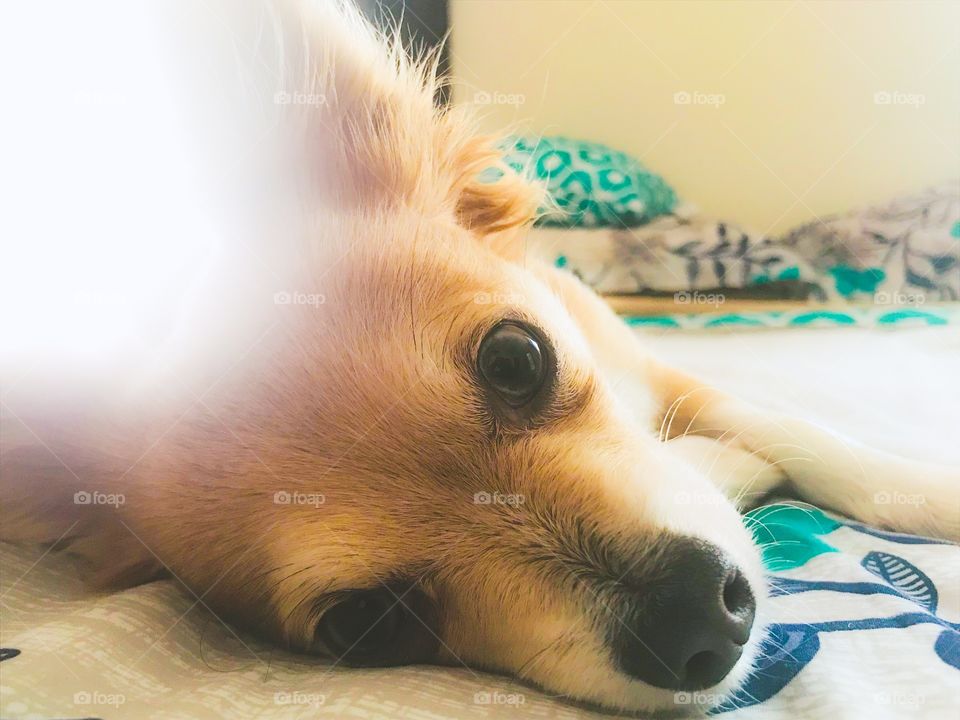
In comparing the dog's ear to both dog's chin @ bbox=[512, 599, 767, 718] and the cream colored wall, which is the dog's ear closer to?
the cream colored wall

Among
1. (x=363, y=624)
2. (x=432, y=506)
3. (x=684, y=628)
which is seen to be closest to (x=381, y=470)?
(x=432, y=506)

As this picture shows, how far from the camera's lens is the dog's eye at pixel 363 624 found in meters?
0.93

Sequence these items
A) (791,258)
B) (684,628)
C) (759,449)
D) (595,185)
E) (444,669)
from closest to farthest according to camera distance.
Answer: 1. (684,628)
2. (444,669)
3. (759,449)
4. (595,185)
5. (791,258)

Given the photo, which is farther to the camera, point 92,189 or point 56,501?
point 92,189

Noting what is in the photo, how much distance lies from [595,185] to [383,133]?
2.88 ft

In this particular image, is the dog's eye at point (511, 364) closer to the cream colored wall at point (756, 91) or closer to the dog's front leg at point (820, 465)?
the dog's front leg at point (820, 465)

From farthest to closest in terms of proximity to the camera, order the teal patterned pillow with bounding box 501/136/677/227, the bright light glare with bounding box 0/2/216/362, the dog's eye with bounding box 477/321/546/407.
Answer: the teal patterned pillow with bounding box 501/136/677/227 → the bright light glare with bounding box 0/2/216/362 → the dog's eye with bounding box 477/321/546/407

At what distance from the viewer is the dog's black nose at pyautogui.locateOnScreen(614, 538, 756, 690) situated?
0.80m

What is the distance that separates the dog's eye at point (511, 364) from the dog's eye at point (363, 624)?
1.08 ft

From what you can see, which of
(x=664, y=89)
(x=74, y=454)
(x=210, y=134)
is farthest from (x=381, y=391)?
(x=664, y=89)

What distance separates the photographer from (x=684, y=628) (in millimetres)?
799

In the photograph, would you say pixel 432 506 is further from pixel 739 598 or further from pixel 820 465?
pixel 820 465

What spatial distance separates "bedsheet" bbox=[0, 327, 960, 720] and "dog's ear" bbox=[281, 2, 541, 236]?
2.33 ft

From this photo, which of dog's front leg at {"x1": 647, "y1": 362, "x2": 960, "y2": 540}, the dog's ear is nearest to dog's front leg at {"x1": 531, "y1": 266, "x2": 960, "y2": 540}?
dog's front leg at {"x1": 647, "y1": 362, "x2": 960, "y2": 540}
